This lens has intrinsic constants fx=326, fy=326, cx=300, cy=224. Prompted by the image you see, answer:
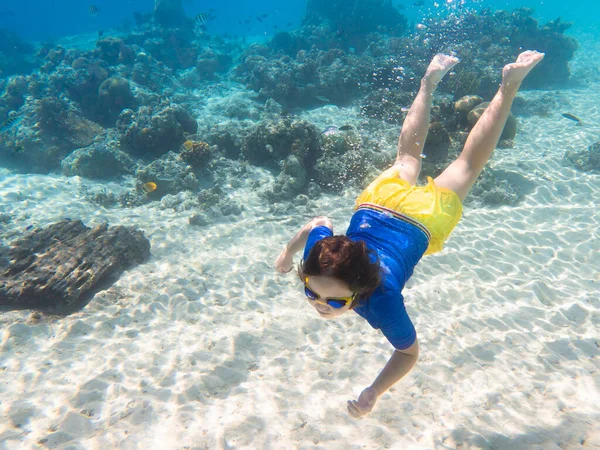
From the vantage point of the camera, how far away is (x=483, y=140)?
4.48m

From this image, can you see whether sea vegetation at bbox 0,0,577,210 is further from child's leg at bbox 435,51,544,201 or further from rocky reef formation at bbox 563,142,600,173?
child's leg at bbox 435,51,544,201

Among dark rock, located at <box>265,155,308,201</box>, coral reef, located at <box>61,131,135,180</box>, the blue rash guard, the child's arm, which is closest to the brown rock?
dark rock, located at <box>265,155,308,201</box>

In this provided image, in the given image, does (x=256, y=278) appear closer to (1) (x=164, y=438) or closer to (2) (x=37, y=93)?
(1) (x=164, y=438)

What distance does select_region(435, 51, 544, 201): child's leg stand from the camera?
14.1 ft

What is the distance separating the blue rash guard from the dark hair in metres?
0.26

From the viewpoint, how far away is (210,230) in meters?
7.22

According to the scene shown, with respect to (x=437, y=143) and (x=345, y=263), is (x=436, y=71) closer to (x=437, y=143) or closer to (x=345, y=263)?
(x=437, y=143)

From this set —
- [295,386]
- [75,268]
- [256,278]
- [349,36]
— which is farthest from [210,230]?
[349,36]

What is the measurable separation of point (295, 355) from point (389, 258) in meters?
2.24

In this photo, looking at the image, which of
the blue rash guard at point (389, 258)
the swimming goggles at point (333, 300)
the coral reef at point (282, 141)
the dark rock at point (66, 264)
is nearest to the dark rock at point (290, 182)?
the coral reef at point (282, 141)

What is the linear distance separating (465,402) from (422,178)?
606 centimetres

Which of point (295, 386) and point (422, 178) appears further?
point (422, 178)

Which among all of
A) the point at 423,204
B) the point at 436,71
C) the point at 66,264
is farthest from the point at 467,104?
the point at 66,264

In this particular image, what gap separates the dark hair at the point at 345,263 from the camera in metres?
2.18
